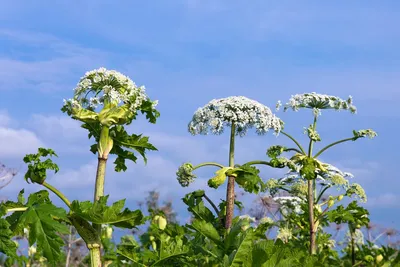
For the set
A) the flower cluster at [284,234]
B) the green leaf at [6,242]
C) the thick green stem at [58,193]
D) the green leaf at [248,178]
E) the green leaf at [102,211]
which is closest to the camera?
the green leaf at [6,242]

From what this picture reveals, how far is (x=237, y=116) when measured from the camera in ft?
22.9

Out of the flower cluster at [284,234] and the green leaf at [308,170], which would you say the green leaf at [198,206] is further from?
the flower cluster at [284,234]

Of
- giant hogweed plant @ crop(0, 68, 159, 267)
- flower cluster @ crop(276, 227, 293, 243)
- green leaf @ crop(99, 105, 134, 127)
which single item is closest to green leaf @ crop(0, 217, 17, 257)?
giant hogweed plant @ crop(0, 68, 159, 267)

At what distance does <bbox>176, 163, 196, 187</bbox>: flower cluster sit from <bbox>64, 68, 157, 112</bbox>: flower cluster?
4.67 feet

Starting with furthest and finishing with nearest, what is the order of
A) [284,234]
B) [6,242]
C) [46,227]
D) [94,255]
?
1. [284,234]
2. [94,255]
3. [46,227]
4. [6,242]

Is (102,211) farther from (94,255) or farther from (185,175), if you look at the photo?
(185,175)

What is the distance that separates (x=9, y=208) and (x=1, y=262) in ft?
12.6

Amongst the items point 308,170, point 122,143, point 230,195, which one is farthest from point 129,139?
point 308,170

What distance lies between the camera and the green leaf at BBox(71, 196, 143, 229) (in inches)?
192

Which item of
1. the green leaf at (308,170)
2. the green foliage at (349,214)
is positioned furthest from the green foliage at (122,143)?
the green foliage at (349,214)

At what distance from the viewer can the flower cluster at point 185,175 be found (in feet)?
23.1

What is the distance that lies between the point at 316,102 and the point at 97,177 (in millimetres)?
4292

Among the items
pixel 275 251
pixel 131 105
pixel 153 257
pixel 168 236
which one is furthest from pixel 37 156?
pixel 275 251

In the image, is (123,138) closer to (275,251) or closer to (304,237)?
(275,251)
